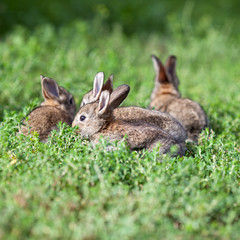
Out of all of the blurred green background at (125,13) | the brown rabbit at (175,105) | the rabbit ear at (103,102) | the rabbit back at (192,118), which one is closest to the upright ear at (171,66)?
the brown rabbit at (175,105)

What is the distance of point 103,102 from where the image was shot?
5375 mm

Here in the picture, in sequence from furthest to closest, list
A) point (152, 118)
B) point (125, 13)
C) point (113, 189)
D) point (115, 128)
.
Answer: point (125, 13) < point (152, 118) < point (115, 128) < point (113, 189)

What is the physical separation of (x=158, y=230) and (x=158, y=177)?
0.73m

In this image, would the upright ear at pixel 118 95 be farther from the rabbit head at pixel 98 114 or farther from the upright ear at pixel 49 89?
the upright ear at pixel 49 89

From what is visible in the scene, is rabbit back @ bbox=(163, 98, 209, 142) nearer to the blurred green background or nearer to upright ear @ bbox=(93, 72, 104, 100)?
upright ear @ bbox=(93, 72, 104, 100)

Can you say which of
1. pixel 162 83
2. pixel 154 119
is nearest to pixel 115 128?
pixel 154 119

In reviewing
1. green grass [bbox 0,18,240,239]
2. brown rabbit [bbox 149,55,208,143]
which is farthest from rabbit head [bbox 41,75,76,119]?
brown rabbit [bbox 149,55,208,143]

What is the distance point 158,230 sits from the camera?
333 centimetres

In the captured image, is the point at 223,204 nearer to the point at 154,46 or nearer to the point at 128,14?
the point at 154,46

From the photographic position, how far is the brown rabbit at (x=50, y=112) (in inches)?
214

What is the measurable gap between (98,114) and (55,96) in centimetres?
146

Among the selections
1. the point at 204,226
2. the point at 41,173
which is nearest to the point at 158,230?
the point at 204,226

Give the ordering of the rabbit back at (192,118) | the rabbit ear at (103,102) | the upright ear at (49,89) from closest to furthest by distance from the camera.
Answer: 1. the rabbit ear at (103,102)
2. the rabbit back at (192,118)
3. the upright ear at (49,89)

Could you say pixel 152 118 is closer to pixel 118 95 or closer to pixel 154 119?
pixel 154 119
